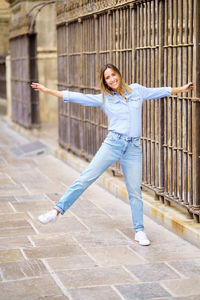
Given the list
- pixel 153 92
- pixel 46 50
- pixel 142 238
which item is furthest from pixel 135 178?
pixel 46 50

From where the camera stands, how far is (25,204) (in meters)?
8.48

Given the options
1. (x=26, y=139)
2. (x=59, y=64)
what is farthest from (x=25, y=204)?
(x=26, y=139)

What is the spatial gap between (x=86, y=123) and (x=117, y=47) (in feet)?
7.37

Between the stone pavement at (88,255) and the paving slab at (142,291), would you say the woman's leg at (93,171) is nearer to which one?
the stone pavement at (88,255)

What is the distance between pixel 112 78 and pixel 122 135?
568mm

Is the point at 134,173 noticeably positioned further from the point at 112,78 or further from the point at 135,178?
the point at 112,78

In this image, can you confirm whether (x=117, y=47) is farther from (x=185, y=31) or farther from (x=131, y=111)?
(x=131, y=111)

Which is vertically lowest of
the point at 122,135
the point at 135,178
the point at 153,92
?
the point at 135,178

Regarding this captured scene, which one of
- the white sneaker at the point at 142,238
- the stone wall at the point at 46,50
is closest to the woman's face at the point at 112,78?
the white sneaker at the point at 142,238

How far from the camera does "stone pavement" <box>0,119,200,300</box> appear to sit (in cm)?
514

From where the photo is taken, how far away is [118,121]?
6.25m

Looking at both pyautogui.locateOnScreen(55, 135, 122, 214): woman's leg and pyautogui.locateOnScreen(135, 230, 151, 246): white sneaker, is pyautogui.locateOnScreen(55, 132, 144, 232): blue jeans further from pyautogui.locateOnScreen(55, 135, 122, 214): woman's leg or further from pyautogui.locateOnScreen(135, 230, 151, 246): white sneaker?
pyautogui.locateOnScreen(135, 230, 151, 246): white sneaker

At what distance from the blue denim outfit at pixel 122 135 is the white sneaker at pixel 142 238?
28cm

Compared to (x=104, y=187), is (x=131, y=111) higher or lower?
higher
